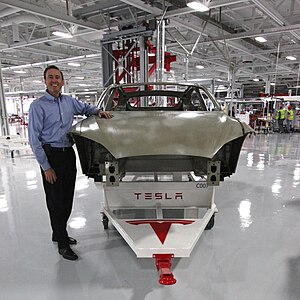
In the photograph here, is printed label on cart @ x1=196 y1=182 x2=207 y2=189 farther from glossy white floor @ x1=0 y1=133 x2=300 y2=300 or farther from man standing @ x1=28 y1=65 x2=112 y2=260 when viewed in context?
man standing @ x1=28 y1=65 x2=112 y2=260

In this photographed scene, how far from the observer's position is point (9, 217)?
126 inches

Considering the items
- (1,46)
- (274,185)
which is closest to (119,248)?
(274,185)

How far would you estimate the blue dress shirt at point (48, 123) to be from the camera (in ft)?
6.97

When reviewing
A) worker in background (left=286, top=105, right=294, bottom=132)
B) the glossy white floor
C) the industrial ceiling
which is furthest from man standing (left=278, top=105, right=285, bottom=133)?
the glossy white floor

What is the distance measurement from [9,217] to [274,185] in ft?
12.7

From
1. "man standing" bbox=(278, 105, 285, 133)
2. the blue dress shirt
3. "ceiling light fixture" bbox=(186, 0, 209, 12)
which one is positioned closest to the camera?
the blue dress shirt

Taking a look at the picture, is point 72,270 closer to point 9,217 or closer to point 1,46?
point 9,217

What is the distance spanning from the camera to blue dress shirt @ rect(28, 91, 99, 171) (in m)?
2.12

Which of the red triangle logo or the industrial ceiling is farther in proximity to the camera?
the industrial ceiling

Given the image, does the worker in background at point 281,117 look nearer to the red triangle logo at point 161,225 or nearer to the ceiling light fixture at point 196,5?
the ceiling light fixture at point 196,5

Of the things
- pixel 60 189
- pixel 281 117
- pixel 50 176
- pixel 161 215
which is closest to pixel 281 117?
pixel 281 117

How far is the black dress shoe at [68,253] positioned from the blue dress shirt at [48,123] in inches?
28.0

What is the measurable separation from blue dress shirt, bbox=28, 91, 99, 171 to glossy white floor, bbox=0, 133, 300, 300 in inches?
32.5

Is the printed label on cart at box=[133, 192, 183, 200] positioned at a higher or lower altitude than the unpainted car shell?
lower
